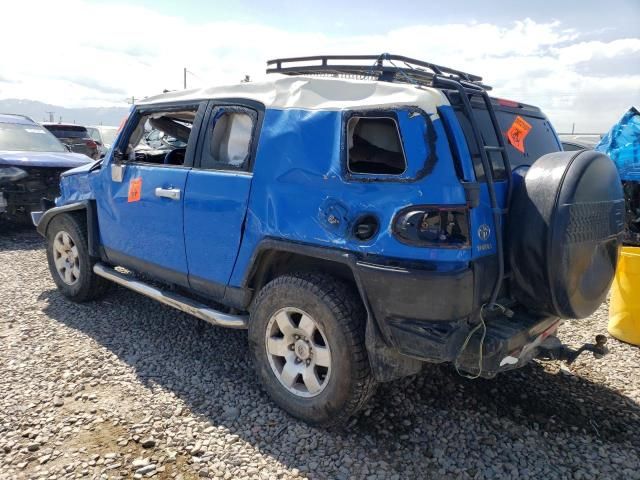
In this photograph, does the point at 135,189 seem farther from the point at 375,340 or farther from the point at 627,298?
the point at 627,298

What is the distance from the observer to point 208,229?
129 inches

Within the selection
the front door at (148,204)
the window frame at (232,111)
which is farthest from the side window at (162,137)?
the window frame at (232,111)

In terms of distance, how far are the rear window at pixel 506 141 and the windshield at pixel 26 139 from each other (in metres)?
7.77

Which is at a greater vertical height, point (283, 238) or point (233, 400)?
point (283, 238)

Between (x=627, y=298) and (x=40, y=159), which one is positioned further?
(x=40, y=159)

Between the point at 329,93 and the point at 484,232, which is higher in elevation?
the point at 329,93

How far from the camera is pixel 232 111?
3316mm

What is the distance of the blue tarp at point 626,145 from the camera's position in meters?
7.10

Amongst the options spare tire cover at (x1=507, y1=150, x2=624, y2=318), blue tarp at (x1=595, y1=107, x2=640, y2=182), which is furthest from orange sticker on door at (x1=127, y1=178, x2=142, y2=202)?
blue tarp at (x1=595, y1=107, x2=640, y2=182)

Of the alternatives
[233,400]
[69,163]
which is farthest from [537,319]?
[69,163]

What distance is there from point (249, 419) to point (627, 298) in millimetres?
3278

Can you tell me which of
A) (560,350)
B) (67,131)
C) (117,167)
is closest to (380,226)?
(560,350)

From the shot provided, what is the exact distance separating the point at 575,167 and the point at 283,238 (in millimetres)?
1600

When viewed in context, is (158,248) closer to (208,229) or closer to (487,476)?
(208,229)
